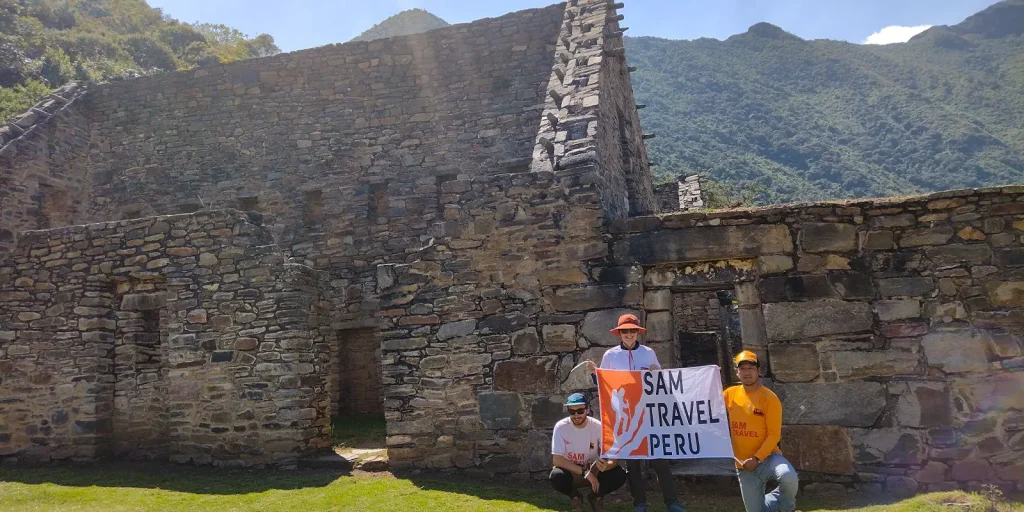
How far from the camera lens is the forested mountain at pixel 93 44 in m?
21.4

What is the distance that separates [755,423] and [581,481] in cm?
154

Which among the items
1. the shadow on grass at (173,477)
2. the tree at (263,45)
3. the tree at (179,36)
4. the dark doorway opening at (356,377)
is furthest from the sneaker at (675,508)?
the tree at (263,45)

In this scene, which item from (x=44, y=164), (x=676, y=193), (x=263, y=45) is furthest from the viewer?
(x=263, y=45)

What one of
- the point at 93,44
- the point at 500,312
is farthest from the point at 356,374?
the point at 93,44

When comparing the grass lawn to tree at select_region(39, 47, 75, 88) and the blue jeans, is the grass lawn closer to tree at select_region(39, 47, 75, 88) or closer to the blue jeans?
the blue jeans

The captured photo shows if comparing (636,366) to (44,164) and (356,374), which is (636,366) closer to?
(356,374)

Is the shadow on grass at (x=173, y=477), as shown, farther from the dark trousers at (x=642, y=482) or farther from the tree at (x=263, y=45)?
the tree at (x=263, y=45)

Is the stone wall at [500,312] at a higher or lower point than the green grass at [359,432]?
higher

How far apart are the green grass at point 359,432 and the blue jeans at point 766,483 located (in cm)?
607

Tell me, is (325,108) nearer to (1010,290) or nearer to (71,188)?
(71,188)

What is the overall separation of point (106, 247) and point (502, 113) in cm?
748

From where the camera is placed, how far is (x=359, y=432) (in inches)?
425

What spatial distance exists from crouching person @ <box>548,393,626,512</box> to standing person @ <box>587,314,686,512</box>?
0.13m

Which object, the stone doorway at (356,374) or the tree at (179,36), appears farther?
the tree at (179,36)
